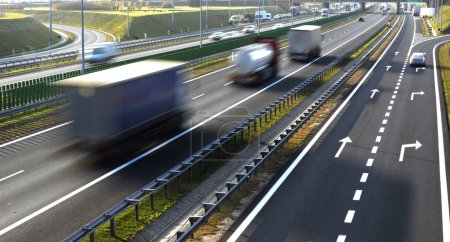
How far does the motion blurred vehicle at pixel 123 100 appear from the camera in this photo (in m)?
22.7

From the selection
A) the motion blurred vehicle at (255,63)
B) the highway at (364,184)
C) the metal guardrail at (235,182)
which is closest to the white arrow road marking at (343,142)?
the highway at (364,184)

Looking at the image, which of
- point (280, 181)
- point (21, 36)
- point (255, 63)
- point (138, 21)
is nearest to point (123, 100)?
point (280, 181)

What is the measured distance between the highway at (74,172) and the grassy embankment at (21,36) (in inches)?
2273

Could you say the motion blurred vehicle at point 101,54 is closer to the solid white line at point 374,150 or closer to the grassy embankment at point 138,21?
the solid white line at point 374,150

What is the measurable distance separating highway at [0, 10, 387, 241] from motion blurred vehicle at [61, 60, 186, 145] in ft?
2.74

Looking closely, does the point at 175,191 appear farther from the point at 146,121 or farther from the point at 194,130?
the point at 194,130

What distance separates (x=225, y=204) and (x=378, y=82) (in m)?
29.9

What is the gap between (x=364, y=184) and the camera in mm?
20031

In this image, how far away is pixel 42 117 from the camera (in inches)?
1294

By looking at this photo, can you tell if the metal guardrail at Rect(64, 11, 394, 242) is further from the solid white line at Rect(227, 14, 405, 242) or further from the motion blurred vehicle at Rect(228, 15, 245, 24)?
the motion blurred vehicle at Rect(228, 15, 245, 24)

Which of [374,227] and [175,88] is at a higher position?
[175,88]

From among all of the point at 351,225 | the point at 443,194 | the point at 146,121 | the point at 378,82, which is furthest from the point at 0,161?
the point at 378,82

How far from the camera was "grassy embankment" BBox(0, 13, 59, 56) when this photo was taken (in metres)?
84.3

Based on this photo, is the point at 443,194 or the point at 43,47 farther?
the point at 43,47
